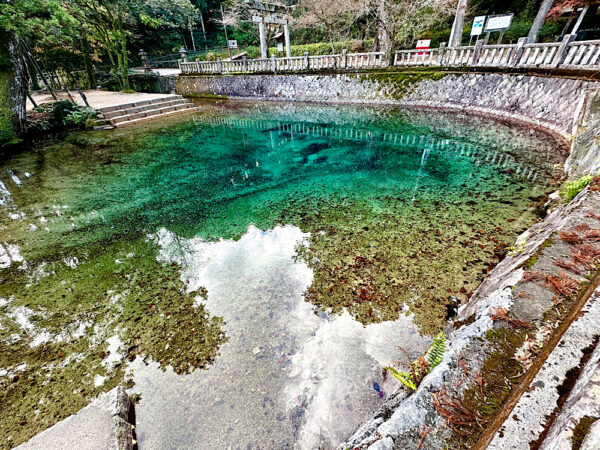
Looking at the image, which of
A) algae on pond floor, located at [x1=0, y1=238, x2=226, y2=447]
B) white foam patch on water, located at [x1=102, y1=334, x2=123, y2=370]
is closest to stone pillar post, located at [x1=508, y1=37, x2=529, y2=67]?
algae on pond floor, located at [x1=0, y1=238, x2=226, y2=447]

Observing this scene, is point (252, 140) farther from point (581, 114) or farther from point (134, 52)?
point (134, 52)

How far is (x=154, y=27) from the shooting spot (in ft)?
68.2

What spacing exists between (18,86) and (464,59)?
1724 centimetres


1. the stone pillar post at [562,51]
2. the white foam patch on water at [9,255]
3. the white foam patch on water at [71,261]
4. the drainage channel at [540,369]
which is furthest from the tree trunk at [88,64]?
the drainage channel at [540,369]

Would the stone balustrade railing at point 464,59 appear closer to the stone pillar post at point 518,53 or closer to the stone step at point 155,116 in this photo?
the stone pillar post at point 518,53

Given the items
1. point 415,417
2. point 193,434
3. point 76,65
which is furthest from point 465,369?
point 76,65

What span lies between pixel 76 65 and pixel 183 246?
89.7 feet

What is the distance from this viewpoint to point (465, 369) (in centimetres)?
134

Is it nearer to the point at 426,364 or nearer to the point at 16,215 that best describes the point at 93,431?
the point at 426,364

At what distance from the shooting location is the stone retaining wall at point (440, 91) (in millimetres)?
7781

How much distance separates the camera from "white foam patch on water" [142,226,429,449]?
1.98 meters

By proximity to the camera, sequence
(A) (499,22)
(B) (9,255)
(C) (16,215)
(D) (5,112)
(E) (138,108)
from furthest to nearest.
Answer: (E) (138,108) → (A) (499,22) → (D) (5,112) → (C) (16,215) → (B) (9,255)

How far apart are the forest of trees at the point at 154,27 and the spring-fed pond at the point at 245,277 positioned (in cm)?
514

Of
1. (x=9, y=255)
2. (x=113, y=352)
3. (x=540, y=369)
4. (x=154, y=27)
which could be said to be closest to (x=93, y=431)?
(x=113, y=352)
